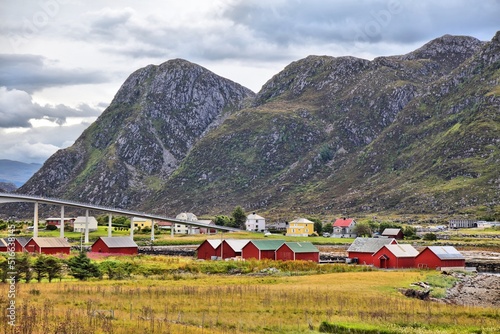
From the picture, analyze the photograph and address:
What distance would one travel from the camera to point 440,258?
8550 cm

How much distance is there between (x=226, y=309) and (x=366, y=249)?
52.4 m

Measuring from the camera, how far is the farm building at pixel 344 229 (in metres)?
152

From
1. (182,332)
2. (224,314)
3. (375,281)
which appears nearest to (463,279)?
(375,281)

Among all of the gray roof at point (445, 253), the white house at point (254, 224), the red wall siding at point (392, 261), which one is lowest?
the red wall siding at point (392, 261)

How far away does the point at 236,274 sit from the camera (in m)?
73.8

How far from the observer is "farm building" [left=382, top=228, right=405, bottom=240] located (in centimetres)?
13675

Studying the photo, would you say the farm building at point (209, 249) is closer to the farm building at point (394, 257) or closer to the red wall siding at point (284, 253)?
the red wall siding at point (284, 253)

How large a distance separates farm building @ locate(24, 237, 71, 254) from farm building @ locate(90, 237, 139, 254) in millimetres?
6306

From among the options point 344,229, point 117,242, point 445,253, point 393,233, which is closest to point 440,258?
point 445,253

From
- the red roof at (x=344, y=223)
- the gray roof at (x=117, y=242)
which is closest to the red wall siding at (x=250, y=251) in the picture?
the gray roof at (x=117, y=242)

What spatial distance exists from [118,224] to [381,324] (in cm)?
12871

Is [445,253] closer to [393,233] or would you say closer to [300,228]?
[393,233]

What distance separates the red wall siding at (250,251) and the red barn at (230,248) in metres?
1.29

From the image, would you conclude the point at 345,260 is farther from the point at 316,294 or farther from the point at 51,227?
the point at 51,227
